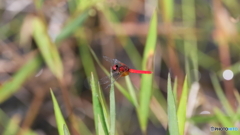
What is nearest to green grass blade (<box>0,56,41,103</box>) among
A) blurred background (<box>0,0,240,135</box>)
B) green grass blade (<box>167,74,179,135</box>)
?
blurred background (<box>0,0,240,135</box>)

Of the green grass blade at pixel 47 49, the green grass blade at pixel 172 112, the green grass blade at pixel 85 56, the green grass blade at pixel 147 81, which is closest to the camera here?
the green grass blade at pixel 172 112

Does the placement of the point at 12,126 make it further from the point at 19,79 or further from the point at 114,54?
the point at 114,54

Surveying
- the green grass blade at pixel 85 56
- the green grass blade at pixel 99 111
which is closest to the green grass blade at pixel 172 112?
the green grass blade at pixel 99 111

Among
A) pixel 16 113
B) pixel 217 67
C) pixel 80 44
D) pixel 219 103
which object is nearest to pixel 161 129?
pixel 219 103

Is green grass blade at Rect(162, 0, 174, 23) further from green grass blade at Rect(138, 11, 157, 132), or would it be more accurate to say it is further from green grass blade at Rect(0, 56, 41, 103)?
green grass blade at Rect(0, 56, 41, 103)

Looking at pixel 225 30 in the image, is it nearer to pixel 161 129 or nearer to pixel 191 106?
pixel 191 106

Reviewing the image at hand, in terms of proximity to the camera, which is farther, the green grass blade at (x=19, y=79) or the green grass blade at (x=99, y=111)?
the green grass blade at (x=19, y=79)

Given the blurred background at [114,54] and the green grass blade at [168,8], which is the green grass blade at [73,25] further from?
the green grass blade at [168,8]

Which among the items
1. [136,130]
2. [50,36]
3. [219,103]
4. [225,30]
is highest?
[225,30]
